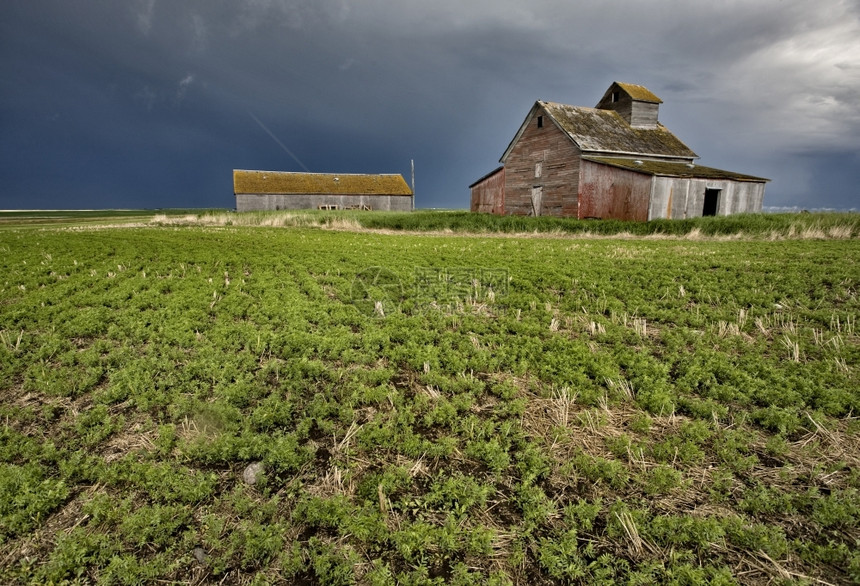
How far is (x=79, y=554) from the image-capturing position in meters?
3.34

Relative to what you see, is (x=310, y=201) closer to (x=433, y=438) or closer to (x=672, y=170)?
(x=672, y=170)

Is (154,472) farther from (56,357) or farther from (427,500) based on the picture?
(56,357)

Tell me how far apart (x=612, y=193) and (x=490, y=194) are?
48.7ft

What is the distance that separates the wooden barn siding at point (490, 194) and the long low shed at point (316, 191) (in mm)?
29629

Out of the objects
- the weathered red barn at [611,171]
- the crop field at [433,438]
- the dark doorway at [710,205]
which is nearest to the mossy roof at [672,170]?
the weathered red barn at [611,171]

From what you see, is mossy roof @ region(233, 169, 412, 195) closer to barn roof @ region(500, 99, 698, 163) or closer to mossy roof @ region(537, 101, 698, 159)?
barn roof @ region(500, 99, 698, 163)

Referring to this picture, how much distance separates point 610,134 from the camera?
115ft

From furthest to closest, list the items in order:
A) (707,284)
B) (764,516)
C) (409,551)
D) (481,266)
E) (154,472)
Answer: (481,266), (707,284), (154,472), (764,516), (409,551)

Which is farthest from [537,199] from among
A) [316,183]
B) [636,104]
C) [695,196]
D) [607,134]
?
[316,183]

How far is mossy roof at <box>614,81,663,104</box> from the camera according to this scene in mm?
37594

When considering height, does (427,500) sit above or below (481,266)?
below

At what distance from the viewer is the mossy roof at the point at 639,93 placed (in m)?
37.6

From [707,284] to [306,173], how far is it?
7169 centimetres

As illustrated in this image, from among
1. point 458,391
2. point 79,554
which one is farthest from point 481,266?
point 79,554
